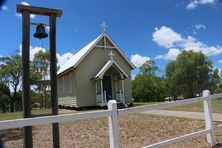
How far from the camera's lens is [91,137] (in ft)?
27.6

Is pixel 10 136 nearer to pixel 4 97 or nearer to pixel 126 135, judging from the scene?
pixel 126 135

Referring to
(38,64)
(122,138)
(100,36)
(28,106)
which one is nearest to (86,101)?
(100,36)

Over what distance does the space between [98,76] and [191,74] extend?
114 feet

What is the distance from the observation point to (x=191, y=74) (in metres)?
52.9

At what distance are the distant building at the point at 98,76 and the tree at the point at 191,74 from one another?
31.0 metres

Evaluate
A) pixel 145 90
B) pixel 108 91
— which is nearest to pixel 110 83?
pixel 108 91

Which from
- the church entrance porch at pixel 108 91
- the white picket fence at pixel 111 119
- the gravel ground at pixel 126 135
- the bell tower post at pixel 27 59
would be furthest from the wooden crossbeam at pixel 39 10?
the church entrance porch at pixel 108 91

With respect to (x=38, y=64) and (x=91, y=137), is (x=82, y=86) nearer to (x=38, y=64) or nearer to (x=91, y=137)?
(x=91, y=137)

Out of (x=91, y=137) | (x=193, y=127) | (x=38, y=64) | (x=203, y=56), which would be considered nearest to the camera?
(x=91, y=137)

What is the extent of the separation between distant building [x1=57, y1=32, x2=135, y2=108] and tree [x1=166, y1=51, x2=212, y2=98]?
102 ft

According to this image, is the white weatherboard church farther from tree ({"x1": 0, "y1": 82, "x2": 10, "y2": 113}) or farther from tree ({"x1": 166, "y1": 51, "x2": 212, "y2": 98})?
tree ({"x1": 166, "y1": 51, "x2": 212, "y2": 98})

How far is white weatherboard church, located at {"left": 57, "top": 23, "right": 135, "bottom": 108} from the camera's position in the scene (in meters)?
22.2

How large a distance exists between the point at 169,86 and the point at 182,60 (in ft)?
18.2

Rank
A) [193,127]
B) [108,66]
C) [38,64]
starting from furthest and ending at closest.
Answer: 1. [38,64]
2. [108,66]
3. [193,127]
